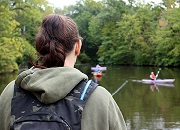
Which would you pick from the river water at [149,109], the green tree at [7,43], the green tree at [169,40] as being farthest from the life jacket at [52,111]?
the green tree at [169,40]

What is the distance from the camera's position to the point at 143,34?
4238 cm

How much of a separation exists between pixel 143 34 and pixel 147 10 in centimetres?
281

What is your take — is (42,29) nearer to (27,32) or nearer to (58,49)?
(58,49)

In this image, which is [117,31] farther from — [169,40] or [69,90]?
[69,90]

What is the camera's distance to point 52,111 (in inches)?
48.7

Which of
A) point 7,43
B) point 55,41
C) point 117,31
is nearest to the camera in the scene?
point 55,41

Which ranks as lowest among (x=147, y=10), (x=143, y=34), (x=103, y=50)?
(x=103, y=50)

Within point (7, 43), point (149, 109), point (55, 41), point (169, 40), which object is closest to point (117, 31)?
point (169, 40)

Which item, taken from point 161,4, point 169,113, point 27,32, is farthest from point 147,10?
point 169,113

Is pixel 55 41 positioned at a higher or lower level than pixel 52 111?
higher

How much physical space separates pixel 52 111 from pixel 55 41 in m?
0.27

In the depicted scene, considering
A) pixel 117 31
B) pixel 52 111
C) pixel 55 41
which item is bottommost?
pixel 117 31

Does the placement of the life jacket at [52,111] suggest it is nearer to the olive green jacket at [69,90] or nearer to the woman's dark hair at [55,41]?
the olive green jacket at [69,90]

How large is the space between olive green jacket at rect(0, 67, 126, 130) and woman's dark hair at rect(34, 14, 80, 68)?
61 millimetres
